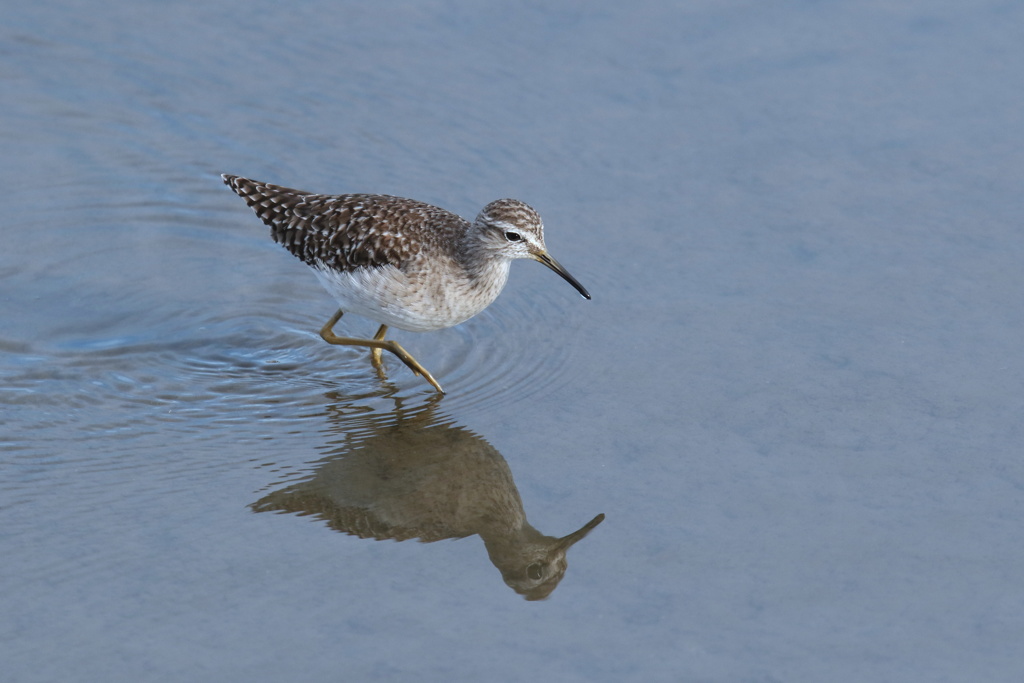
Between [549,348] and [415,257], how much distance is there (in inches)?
44.8

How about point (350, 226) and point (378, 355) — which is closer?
point (350, 226)

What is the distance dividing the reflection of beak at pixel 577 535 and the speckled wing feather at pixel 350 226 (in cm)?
247

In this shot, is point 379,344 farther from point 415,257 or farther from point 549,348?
point 549,348

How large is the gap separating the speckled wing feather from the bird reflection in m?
1.18

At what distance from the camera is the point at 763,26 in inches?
481

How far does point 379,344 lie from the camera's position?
30.8 ft

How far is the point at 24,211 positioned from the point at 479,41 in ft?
14.1

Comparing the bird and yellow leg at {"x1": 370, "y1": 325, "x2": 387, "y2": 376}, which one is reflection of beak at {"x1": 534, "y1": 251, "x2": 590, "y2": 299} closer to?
the bird

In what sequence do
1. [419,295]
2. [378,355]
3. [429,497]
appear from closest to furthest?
[429,497]
[419,295]
[378,355]

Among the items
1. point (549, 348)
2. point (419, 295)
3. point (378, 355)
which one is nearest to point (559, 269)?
point (549, 348)

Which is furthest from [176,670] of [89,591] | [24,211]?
[24,211]

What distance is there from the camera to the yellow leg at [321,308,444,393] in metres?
9.06

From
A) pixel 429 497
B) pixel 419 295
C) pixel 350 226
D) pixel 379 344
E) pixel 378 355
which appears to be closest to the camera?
pixel 429 497

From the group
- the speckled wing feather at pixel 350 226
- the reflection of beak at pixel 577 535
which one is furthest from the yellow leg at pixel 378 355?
the reflection of beak at pixel 577 535
